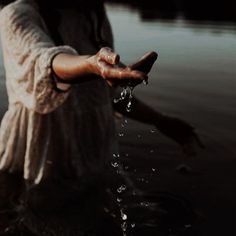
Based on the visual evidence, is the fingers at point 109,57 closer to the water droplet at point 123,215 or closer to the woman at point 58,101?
the woman at point 58,101

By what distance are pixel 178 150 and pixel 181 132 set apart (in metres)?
4.36

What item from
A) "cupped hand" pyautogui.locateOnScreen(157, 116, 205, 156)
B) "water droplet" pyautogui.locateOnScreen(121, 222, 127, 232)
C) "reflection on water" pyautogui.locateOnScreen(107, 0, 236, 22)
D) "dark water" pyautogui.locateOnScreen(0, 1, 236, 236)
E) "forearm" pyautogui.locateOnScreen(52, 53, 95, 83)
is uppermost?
"forearm" pyautogui.locateOnScreen(52, 53, 95, 83)

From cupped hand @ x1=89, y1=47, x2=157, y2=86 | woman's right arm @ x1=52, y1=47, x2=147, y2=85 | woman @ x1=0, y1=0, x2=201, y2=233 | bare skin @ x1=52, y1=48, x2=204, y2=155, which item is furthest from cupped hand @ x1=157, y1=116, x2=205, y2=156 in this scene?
cupped hand @ x1=89, y1=47, x2=157, y2=86

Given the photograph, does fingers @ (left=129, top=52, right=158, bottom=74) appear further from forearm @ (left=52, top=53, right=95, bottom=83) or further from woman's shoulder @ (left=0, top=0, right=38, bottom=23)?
woman's shoulder @ (left=0, top=0, right=38, bottom=23)

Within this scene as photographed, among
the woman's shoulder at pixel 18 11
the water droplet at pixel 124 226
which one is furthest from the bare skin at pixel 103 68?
the water droplet at pixel 124 226

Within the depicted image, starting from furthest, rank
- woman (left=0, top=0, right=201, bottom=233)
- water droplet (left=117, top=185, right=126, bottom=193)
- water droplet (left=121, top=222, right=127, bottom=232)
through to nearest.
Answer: water droplet (left=117, top=185, right=126, bottom=193) < water droplet (left=121, top=222, right=127, bottom=232) < woman (left=0, top=0, right=201, bottom=233)

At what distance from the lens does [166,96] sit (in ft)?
37.2

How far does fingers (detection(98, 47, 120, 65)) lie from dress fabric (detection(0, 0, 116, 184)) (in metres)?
0.59

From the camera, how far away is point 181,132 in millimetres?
3586

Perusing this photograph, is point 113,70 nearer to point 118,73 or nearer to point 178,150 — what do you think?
point 118,73

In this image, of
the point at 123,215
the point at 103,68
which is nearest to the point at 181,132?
the point at 103,68

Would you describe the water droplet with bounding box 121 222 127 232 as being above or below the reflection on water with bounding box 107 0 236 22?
above

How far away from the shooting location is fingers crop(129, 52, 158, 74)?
6.64 ft

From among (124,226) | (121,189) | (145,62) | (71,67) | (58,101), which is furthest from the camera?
(121,189)
